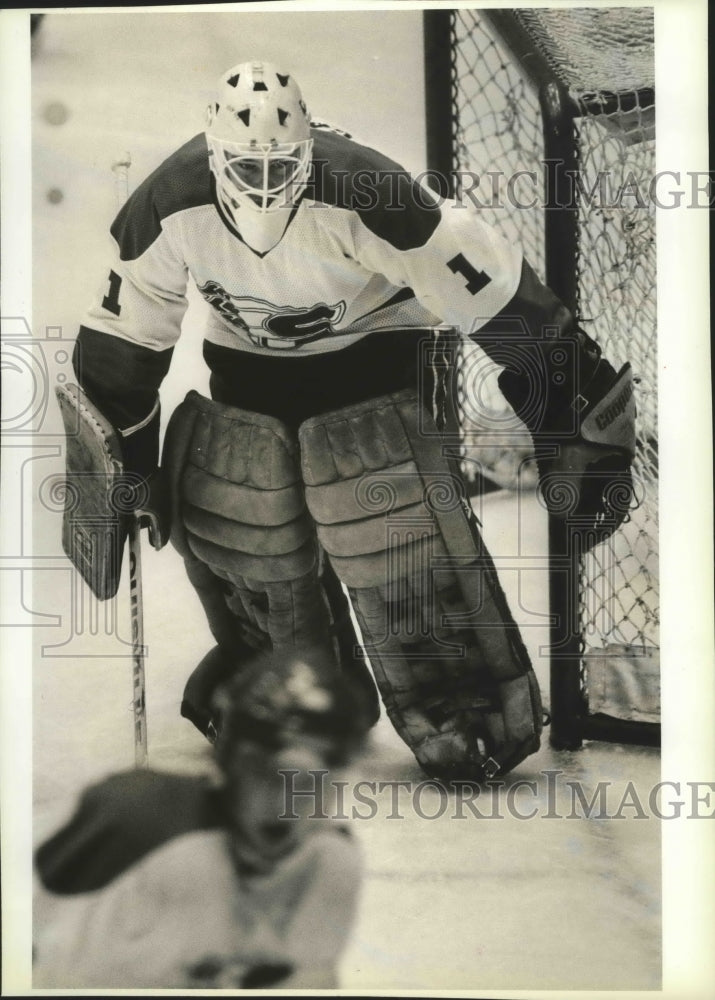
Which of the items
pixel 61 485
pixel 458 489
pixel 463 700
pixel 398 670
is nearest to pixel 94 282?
pixel 61 485

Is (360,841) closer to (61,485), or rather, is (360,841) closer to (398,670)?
(398,670)

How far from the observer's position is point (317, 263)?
196cm

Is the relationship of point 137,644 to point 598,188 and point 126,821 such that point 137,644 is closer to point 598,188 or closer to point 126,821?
point 126,821

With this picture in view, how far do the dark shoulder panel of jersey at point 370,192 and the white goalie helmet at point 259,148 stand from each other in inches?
1.3

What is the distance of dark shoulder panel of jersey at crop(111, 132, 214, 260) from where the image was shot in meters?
1.96

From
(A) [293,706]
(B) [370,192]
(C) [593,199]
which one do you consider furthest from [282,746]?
(C) [593,199]

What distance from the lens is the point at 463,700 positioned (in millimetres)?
2035

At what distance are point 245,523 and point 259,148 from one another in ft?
2.37

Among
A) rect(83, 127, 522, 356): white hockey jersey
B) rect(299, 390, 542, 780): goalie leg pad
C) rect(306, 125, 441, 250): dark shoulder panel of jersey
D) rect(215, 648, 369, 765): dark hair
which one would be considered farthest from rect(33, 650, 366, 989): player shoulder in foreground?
rect(306, 125, 441, 250): dark shoulder panel of jersey

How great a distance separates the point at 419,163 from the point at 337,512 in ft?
2.30

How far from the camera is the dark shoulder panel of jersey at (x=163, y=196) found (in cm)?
196

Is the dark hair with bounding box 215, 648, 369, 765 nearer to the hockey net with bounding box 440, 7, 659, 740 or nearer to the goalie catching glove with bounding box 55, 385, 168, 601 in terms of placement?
the goalie catching glove with bounding box 55, 385, 168, 601

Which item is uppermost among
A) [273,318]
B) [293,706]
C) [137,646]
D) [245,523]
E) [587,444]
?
[273,318]

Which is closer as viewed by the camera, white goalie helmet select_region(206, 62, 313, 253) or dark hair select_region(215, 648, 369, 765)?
white goalie helmet select_region(206, 62, 313, 253)
